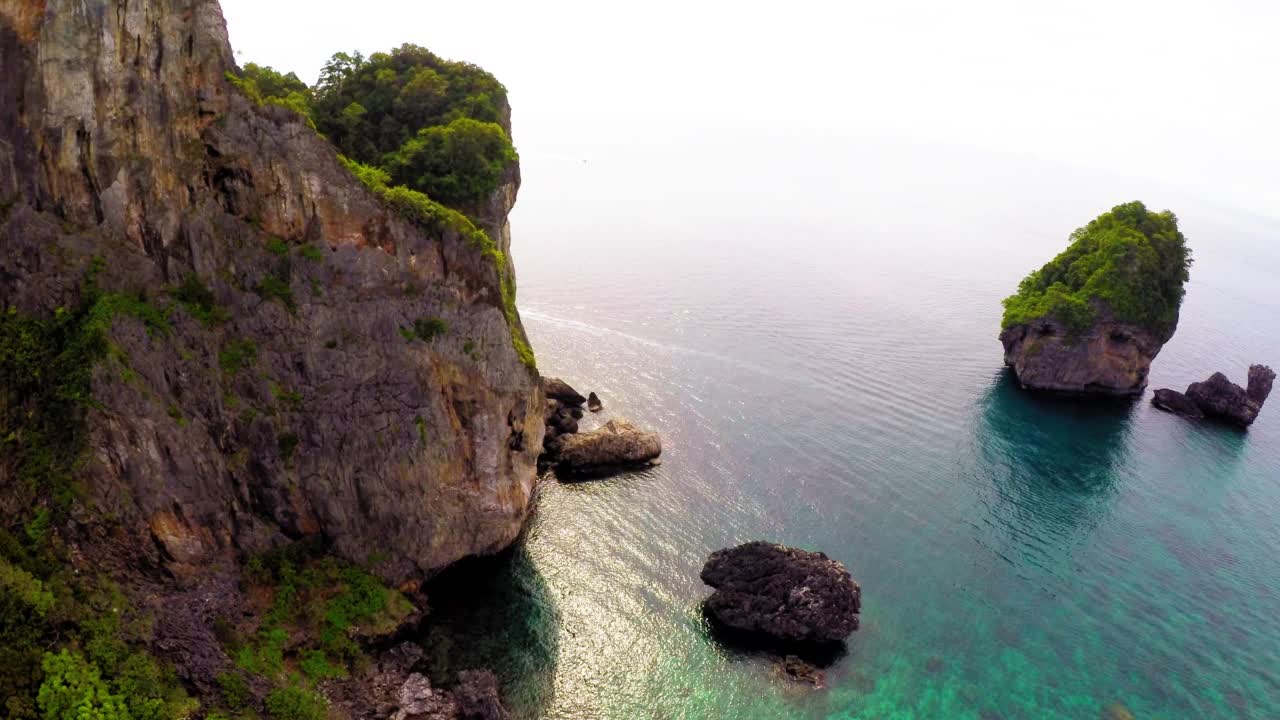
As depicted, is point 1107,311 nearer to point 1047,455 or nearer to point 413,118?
point 1047,455

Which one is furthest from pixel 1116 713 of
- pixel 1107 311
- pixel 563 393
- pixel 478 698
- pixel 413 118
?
pixel 413 118

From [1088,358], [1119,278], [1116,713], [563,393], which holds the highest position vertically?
[1119,278]

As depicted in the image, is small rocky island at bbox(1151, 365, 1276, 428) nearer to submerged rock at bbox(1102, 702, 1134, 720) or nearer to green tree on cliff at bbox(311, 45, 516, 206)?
submerged rock at bbox(1102, 702, 1134, 720)

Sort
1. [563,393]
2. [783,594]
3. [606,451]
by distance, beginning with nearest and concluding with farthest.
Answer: [783,594] < [606,451] < [563,393]

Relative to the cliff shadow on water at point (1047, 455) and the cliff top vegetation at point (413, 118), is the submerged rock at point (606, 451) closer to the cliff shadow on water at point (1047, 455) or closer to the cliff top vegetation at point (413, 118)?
the cliff top vegetation at point (413, 118)

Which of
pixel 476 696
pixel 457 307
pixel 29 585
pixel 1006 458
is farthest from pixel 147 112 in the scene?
pixel 1006 458

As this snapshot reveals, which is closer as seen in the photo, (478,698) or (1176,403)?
(478,698)
